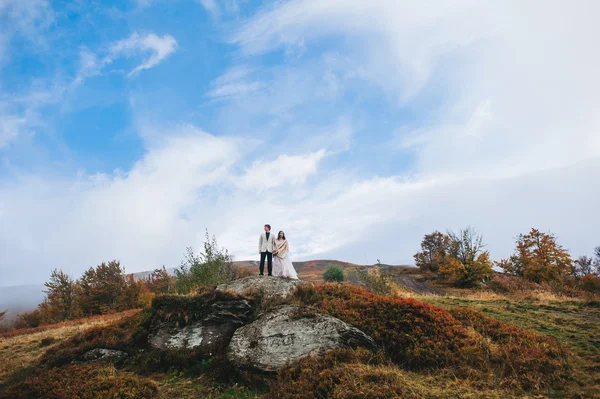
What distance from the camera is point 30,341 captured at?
17500 mm

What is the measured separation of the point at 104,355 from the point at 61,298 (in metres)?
36.3

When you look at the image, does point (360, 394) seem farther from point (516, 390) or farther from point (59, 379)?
point (59, 379)

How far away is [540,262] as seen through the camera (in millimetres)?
33719

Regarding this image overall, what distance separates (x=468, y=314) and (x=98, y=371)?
13137mm

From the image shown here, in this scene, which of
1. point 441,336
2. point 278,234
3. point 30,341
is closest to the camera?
point 441,336

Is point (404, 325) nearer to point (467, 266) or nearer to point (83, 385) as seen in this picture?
point (83, 385)

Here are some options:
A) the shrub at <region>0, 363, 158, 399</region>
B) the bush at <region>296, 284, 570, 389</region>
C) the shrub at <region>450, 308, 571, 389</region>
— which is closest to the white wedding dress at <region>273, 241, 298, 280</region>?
the bush at <region>296, 284, 570, 389</region>

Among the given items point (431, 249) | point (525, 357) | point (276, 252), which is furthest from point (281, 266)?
point (431, 249)

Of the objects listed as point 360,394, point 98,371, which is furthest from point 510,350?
point 98,371

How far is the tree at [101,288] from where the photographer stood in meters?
36.5

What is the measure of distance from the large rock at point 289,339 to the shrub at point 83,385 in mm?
2630

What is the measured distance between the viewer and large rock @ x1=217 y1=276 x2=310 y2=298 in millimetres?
12773

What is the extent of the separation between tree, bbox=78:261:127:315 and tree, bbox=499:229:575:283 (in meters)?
49.1

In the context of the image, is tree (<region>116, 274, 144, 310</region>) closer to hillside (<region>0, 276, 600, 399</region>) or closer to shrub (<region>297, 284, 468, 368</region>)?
hillside (<region>0, 276, 600, 399</region>)
